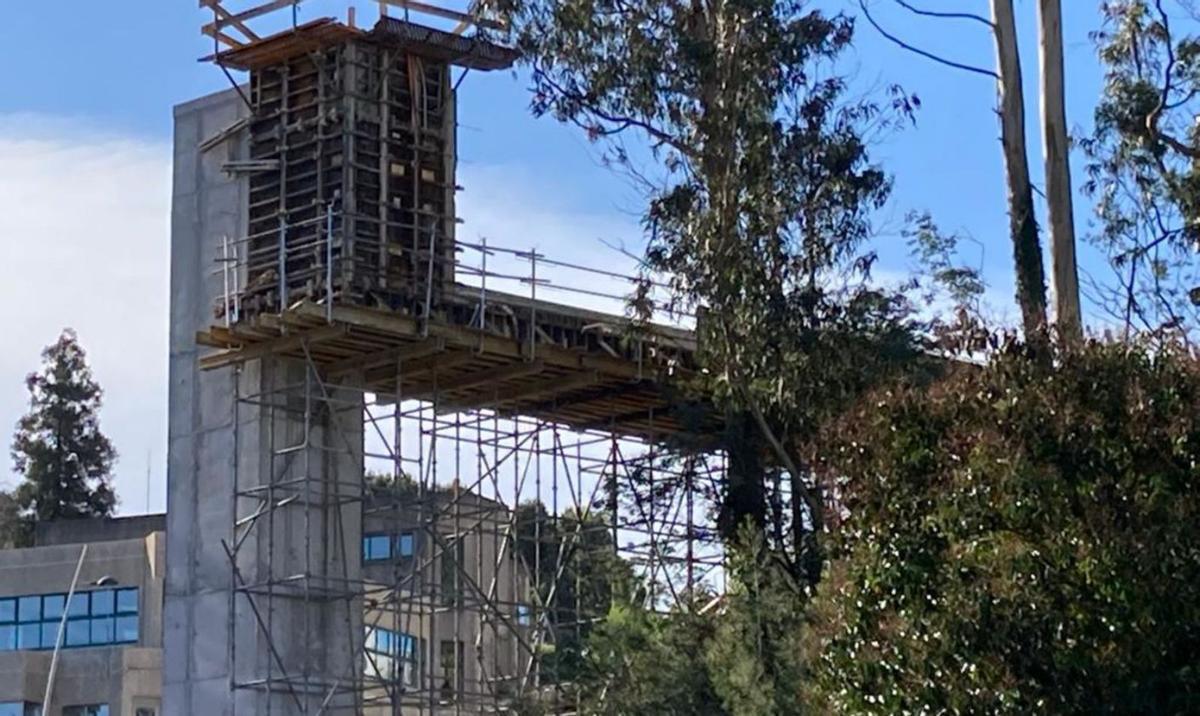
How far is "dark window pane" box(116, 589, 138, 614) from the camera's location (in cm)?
5747

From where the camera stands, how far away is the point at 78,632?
58562 millimetres

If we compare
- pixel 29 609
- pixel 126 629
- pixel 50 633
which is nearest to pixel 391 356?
pixel 126 629

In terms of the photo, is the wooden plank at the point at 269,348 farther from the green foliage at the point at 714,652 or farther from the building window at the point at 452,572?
the green foliage at the point at 714,652

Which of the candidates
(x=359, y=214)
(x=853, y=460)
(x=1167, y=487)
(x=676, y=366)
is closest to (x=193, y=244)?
(x=359, y=214)

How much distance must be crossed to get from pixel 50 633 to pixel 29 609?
0.87m

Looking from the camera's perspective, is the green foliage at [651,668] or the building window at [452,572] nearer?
the green foliage at [651,668]

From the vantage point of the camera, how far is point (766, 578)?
2697 centimetres

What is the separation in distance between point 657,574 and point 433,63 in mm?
7804

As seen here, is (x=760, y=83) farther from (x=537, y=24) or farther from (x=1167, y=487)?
(x=1167, y=487)

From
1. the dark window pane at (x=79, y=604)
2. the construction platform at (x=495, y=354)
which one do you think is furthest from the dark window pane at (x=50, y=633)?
the construction platform at (x=495, y=354)

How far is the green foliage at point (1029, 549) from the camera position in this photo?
1902 centimetres

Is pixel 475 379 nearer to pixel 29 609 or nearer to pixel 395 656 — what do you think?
pixel 395 656

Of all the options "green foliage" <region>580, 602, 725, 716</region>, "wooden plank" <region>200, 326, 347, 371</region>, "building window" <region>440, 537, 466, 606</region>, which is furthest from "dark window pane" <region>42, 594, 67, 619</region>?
"green foliage" <region>580, 602, 725, 716</region>

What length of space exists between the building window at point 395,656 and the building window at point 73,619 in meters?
13.0
